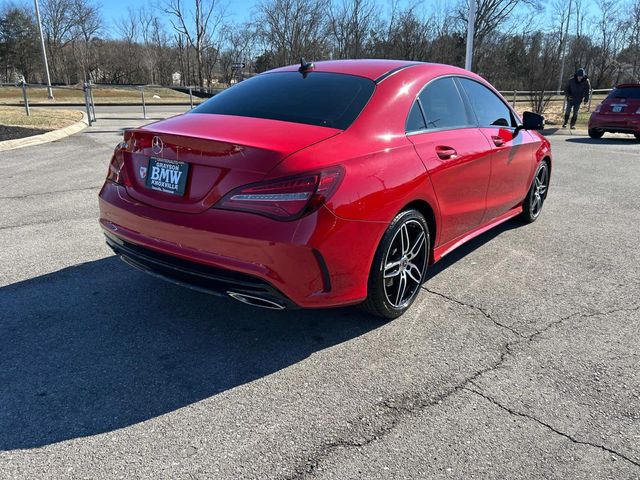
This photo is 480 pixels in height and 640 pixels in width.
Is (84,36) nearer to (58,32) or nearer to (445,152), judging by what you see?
(58,32)

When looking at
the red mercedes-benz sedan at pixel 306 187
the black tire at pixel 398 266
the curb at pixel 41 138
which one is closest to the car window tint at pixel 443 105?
the red mercedes-benz sedan at pixel 306 187

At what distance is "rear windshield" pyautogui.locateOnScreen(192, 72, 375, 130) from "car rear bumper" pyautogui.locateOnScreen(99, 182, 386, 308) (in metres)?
0.74

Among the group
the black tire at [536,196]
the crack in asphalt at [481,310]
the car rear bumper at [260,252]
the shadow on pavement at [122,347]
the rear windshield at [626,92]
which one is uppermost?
the rear windshield at [626,92]

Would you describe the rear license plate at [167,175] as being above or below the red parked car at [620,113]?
above

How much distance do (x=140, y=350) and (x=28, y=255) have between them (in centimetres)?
220

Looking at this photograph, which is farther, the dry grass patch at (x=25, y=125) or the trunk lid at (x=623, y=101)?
the trunk lid at (x=623, y=101)

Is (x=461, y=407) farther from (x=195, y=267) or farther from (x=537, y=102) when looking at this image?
(x=537, y=102)

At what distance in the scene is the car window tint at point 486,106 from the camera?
4.41 m

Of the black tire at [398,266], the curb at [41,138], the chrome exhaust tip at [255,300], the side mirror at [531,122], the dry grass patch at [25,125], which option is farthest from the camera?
the dry grass patch at [25,125]

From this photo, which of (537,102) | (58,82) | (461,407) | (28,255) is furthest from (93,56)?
(461,407)

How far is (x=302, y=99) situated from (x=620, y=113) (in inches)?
552

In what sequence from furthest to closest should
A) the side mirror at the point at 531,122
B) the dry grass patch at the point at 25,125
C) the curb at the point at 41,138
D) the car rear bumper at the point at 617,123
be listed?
the car rear bumper at the point at 617,123, the dry grass patch at the point at 25,125, the curb at the point at 41,138, the side mirror at the point at 531,122

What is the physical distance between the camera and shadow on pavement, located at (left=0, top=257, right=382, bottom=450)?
2516 millimetres

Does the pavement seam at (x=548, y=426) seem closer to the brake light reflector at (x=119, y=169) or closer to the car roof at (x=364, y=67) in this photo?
the car roof at (x=364, y=67)
